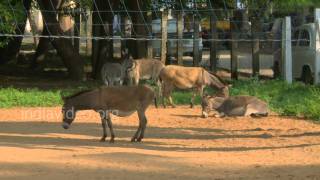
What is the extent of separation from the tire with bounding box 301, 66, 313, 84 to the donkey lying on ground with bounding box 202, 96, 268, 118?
22.1 feet

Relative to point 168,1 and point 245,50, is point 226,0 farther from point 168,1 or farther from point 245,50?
point 245,50

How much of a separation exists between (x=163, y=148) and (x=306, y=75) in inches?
453

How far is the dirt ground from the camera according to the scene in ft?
27.6

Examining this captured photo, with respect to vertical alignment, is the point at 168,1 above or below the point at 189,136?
above

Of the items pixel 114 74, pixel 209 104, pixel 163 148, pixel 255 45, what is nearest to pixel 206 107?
pixel 209 104

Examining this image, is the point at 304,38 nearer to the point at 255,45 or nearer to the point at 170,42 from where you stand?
the point at 255,45

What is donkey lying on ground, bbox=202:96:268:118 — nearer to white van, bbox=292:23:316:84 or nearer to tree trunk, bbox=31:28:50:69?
white van, bbox=292:23:316:84

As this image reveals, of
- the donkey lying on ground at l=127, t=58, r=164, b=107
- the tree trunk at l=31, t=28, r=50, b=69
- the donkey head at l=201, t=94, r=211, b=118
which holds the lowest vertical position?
the donkey head at l=201, t=94, r=211, b=118

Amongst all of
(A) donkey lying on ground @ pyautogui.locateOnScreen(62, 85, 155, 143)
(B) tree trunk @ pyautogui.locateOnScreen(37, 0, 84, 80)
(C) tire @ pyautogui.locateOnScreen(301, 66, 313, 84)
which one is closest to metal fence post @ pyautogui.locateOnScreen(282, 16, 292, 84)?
(C) tire @ pyautogui.locateOnScreen(301, 66, 313, 84)

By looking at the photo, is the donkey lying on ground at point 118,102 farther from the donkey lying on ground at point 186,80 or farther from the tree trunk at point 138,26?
the tree trunk at point 138,26

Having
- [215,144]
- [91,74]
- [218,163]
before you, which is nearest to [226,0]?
[91,74]

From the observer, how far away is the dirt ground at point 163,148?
27.6 feet

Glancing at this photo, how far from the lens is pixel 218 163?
9.10 m

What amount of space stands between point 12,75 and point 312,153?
17.0 m
